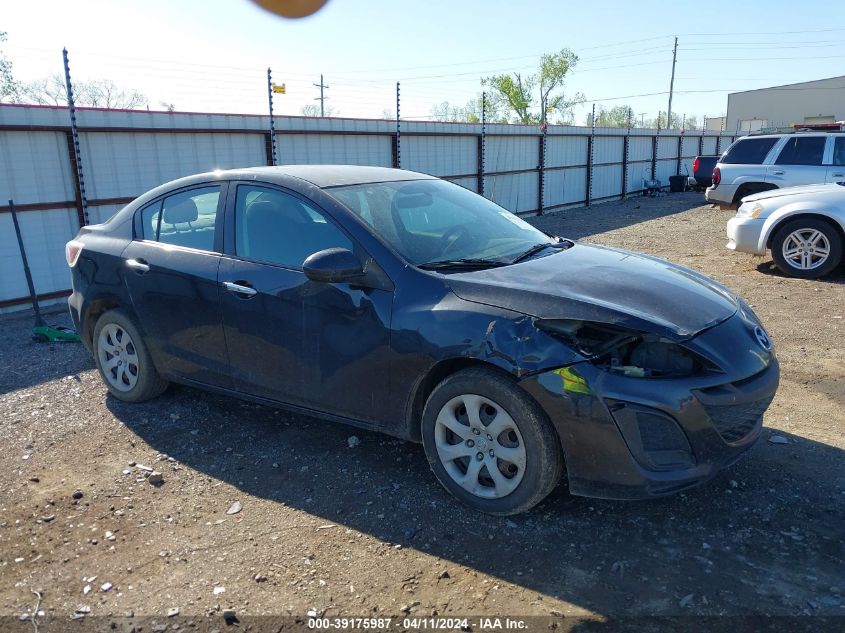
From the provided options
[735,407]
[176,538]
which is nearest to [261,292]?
[176,538]

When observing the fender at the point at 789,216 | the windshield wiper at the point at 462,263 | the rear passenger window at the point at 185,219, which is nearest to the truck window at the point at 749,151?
the fender at the point at 789,216

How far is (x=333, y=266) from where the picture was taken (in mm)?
3527

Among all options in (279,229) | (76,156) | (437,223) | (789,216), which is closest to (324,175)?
(279,229)

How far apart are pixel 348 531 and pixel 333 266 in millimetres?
1317

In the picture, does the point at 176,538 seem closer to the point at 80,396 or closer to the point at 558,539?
the point at 558,539

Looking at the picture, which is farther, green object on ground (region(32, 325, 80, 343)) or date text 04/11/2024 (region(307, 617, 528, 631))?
green object on ground (region(32, 325, 80, 343))

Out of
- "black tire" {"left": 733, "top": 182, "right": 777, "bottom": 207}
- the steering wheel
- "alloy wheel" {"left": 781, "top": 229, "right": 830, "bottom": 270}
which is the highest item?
the steering wheel

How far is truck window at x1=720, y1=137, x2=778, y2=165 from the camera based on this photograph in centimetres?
1239

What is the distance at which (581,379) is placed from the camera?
3023 millimetres

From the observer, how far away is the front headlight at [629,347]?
3.14m

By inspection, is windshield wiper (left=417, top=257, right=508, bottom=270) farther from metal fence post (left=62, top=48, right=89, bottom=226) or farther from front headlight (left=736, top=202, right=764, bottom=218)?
metal fence post (left=62, top=48, right=89, bottom=226)

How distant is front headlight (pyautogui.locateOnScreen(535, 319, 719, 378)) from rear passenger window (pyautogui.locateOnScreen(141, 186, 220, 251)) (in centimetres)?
232

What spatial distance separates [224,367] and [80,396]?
175 cm

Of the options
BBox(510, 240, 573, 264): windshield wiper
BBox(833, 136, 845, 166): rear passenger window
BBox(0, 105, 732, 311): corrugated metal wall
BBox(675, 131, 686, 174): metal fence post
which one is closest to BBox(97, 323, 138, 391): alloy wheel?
BBox(510, 240, 573, 264): windshield wiper
